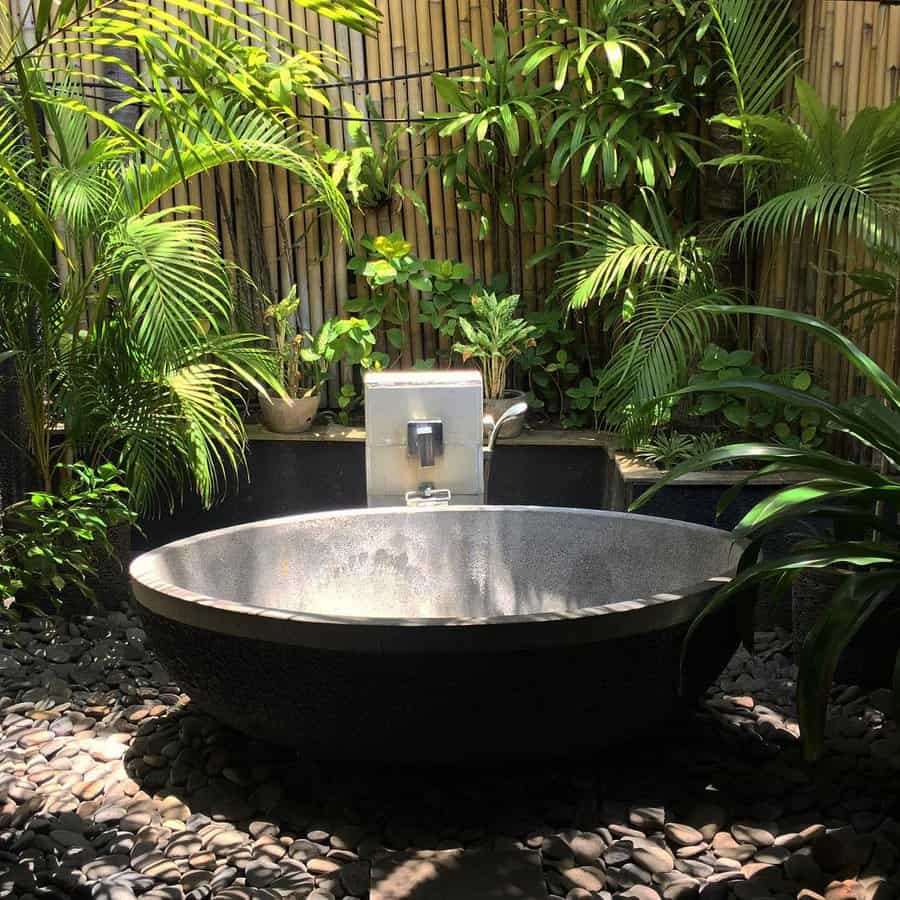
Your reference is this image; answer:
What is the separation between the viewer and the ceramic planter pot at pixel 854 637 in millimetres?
3104

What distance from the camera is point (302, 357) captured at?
5086mm

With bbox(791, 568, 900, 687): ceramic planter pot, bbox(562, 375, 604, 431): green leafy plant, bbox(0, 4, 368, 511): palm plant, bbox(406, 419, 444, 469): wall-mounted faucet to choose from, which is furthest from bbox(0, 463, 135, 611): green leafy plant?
bbox(791, 568, 900, 687): ceramic planter pot

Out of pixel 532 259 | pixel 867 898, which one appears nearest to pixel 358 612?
pixel 867 898

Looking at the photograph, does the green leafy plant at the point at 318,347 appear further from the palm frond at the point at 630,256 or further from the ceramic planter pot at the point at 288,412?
the palm frond at the point at 630,256

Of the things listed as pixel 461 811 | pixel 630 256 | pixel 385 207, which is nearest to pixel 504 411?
pixel 630 256

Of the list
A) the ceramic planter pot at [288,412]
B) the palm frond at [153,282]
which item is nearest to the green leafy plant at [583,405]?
the ceramic planter pot at [288,412]

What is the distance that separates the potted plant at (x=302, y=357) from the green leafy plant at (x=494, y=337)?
431mm

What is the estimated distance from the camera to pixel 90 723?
10.8ft

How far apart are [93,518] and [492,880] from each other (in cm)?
193

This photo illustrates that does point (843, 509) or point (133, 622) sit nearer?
point (843, 509)

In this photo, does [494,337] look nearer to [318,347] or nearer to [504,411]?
[504,411]

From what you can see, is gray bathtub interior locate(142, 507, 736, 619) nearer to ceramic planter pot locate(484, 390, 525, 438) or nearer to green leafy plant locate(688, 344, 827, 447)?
green leafy plant locate(688, 344, 827, 447)

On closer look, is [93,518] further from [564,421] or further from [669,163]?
[669,163]

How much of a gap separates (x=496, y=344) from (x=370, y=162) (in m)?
0.97
